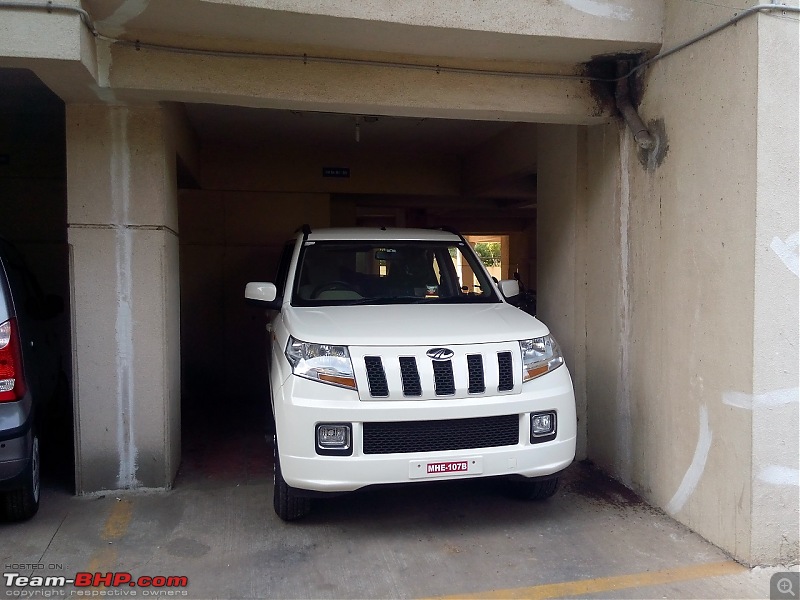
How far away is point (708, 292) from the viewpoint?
4074 mm

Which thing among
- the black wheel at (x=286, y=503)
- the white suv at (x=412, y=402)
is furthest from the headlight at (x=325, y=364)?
the black wheel at (x=286, y=503)

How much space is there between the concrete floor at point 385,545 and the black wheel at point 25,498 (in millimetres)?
74

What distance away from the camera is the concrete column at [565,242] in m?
5.64

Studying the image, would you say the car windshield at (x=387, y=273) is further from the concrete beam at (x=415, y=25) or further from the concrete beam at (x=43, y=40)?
the concrete beam at (x=43, y=40)

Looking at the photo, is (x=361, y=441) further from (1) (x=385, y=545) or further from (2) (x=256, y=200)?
(2) (x=256, y=200)

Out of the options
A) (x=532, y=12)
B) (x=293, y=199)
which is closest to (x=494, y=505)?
(x=532, y=12)

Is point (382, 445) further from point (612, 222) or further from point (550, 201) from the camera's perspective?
point (550, 201)

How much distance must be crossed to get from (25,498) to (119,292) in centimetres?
153

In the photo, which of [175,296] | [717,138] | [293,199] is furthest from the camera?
[293,199]

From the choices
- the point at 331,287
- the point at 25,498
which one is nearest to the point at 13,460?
the point at 25,498

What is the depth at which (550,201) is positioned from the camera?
242 inches

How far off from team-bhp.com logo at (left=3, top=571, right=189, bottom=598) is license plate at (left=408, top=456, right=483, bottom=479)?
144cm

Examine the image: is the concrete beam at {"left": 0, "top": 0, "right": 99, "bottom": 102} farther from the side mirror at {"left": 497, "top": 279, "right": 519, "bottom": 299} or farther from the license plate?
the side mirror at {"left": 497, "top": 279, "right": 519, "bottom": 299}

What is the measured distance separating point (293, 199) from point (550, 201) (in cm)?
403
